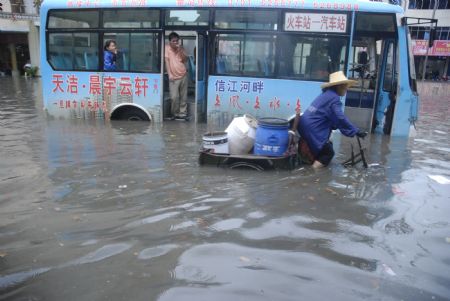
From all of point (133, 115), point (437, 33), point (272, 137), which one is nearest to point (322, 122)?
point (272, 137)

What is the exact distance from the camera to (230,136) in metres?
6.30

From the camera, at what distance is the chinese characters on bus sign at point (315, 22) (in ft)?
26.6

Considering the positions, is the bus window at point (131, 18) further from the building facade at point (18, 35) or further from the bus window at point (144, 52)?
the building facade at point (18, 35)

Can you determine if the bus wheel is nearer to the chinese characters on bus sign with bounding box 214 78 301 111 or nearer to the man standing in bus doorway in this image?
the man standing in bus doorway

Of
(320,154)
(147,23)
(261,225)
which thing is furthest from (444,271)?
(147,23)

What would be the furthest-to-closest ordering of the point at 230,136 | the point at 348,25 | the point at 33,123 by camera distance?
the point at 33,123, the point at 348,25, the point at 230,136

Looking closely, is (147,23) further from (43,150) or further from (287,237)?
(287,237)

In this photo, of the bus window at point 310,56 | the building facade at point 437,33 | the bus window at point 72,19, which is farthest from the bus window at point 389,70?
the building facade at point 437,33

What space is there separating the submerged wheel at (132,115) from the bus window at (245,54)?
2.11m

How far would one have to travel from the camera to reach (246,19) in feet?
27.8

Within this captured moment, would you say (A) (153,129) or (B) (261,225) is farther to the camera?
(A) (153,129)

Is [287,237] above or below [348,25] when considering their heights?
below

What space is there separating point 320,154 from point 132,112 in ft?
16.8

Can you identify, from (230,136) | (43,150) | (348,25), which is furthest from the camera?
(348,25)
